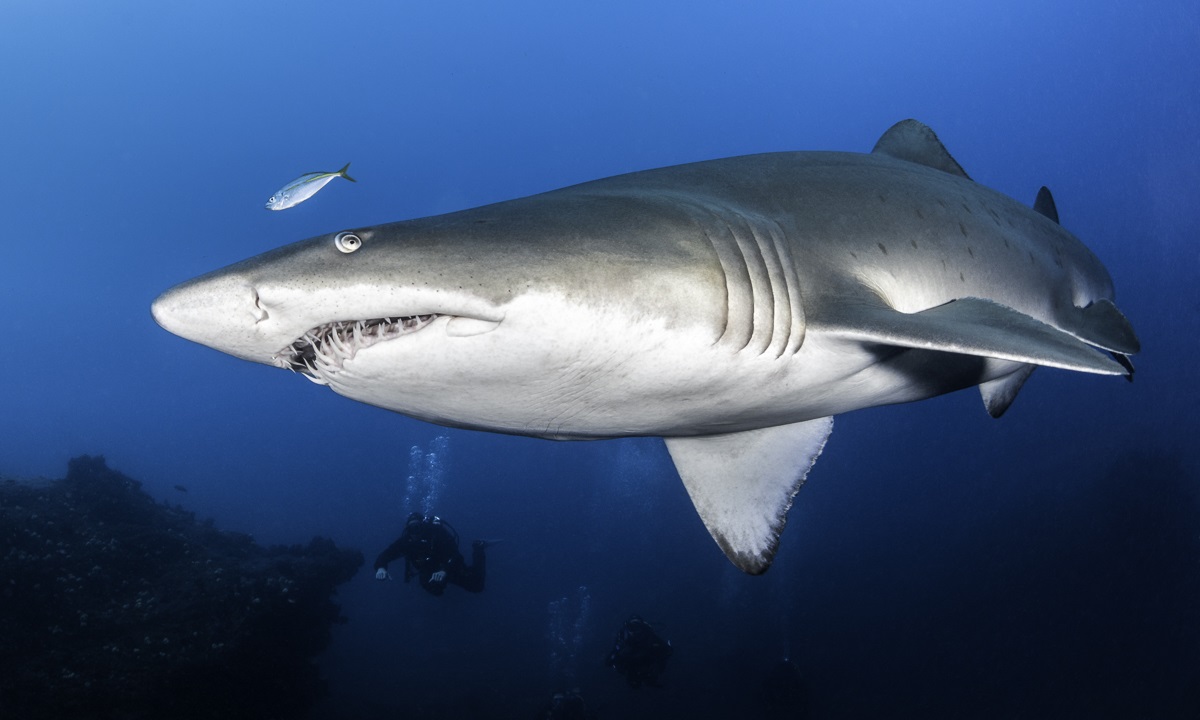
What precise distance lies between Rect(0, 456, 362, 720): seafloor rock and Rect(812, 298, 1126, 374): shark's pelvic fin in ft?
39.7

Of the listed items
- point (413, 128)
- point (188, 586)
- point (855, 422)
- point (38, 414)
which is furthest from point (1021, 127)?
point (38, 414)

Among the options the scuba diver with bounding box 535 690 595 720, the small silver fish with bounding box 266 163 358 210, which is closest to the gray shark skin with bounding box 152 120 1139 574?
the small silver fish with bounding box 266 163 358 210

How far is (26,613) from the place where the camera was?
10.3 m

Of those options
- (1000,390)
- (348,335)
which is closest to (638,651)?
(1000,390)

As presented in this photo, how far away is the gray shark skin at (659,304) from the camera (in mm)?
1566

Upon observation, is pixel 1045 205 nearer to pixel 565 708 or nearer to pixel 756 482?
pixel 756 482

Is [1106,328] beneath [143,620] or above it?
above

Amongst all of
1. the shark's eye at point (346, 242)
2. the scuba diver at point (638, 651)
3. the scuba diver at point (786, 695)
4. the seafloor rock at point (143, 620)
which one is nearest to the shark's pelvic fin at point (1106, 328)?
the shark's eye at point (346, 242)

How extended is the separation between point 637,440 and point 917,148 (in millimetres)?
46015

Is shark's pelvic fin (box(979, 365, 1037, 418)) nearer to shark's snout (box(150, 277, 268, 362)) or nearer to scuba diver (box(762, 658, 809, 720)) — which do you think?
shark's snout (box(150, 277, 268, 362))

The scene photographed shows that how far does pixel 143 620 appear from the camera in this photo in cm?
1101

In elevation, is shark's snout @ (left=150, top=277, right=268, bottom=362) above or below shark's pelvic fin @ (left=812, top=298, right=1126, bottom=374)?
above

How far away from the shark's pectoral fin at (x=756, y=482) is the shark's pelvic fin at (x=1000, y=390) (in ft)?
4.27

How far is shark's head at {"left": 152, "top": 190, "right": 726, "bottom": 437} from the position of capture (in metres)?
1.53
